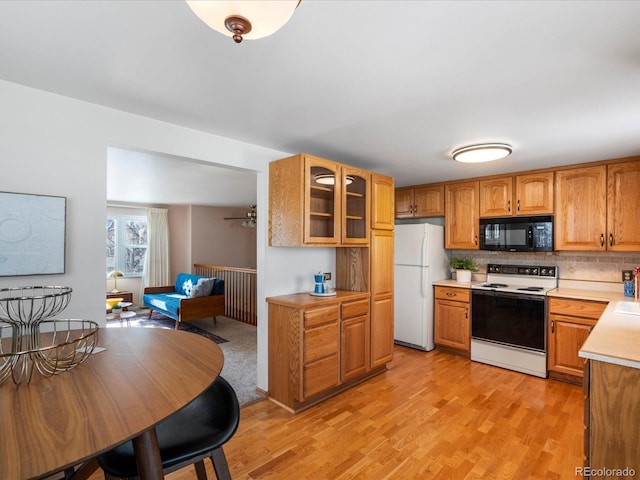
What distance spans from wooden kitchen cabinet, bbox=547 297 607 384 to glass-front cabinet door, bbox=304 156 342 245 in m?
2.29

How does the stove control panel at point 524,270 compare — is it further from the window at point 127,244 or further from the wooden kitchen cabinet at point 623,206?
the window at point 127,244

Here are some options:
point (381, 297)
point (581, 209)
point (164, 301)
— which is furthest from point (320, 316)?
point (164, 301)

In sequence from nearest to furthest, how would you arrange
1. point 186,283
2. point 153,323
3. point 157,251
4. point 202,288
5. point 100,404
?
1. point 100,404
2. point 202,288
3. point 153,323
4. point 186,283
5. point 157,251

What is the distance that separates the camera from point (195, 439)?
109cm

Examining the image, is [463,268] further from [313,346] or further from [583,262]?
[313,346]

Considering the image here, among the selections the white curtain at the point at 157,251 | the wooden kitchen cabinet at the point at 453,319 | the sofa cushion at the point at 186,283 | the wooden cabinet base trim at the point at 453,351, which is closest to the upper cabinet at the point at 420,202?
the wooden kitchen cabinet at the point at 453,319

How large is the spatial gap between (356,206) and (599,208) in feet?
7.80

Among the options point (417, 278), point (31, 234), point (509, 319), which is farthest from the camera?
point (417, 278)

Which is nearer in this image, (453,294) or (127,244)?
(453,294)

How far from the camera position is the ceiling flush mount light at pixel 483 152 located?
2811 millimetres

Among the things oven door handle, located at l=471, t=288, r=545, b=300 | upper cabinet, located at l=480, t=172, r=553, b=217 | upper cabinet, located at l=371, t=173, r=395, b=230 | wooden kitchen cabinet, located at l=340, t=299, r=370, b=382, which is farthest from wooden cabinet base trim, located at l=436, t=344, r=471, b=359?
upper cabinet, located at l=371, t=173, r=395, b=230

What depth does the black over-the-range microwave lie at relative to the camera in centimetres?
362

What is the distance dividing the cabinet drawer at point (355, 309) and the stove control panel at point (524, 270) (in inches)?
78.7

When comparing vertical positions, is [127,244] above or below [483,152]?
below
